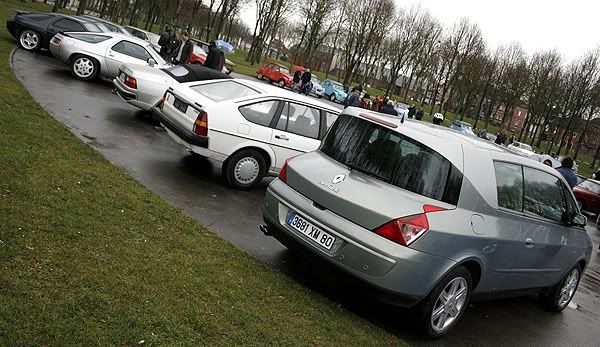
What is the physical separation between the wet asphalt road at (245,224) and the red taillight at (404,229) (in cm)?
59

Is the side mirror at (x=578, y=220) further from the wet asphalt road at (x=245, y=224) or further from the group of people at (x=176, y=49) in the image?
the group of people at (x=176, y=49)

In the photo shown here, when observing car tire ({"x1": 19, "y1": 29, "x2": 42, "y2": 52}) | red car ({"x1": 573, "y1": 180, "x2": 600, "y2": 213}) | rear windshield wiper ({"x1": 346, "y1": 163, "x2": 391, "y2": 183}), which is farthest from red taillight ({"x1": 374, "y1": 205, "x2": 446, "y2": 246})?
red car ({"x1": 573, "y1": 180, "x2": 600, "y2": 213})

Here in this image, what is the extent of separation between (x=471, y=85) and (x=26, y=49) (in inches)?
2196

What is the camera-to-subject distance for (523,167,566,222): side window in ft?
18.2

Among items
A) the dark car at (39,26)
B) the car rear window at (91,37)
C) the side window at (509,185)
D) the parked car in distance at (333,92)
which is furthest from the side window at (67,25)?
the parked car in distance at (333,92)

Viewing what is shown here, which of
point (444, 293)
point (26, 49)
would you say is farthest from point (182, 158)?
point (26, 49)

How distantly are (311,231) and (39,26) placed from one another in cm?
1547

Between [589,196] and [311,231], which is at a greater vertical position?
[589,196]

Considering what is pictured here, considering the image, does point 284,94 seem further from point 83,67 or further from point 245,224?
point 83,67

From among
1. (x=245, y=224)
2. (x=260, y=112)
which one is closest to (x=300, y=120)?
(x=260, y=112)

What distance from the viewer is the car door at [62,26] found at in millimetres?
16469

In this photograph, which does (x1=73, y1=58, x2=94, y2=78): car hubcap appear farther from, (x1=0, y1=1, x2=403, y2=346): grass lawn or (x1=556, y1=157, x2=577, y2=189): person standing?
(x1=556, y1=157, x2=577, y2=189): person standing

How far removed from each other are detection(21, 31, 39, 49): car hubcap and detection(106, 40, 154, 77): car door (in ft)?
13.8

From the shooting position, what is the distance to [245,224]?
658 cm
